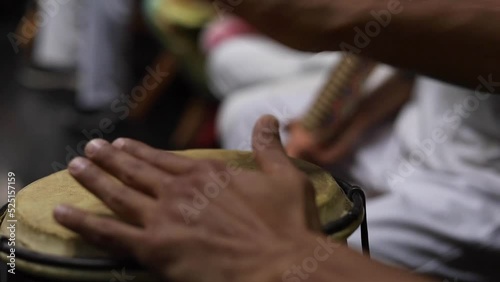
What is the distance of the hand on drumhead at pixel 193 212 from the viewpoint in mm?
540

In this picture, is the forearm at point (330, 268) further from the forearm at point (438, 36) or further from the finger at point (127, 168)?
the forearm at point (438, 36)

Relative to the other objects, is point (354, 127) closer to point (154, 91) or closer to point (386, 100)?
point (386, 100)

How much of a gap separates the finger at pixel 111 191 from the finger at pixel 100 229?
1 centimetres

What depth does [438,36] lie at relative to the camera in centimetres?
83

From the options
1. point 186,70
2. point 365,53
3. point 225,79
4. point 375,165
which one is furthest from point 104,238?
point 186,70

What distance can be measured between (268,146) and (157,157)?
0.31 ft

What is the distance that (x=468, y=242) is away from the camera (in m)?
0.94

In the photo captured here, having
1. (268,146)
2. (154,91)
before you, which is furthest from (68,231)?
(154,91)

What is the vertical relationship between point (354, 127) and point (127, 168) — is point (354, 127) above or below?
below

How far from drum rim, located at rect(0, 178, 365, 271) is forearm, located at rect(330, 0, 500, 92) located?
0.22 meters

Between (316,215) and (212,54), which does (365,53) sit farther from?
(212,54)

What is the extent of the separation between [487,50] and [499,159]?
189mm

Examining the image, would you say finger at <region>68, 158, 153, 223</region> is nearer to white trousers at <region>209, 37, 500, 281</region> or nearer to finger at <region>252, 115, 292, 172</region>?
finger at <region>252, 115, 292, 172</region>

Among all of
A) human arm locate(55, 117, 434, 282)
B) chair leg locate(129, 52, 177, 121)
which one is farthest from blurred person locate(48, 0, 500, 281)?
chair leg locate(129, 52, 177, 121)
